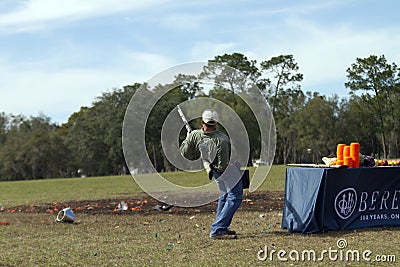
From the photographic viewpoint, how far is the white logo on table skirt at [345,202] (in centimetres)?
902

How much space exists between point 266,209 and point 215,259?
234 inches

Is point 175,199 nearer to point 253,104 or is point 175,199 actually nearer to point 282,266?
point 253,104

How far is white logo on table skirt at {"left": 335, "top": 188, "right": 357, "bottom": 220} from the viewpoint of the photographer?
9.02 metres

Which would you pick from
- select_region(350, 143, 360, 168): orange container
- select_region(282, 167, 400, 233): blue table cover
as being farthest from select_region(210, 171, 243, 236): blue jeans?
select_region(350, 143, 360, 168): orange container

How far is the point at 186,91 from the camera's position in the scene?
10.9 metres

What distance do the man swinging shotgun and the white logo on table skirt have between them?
65.3 inches

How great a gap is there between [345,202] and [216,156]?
2.32m

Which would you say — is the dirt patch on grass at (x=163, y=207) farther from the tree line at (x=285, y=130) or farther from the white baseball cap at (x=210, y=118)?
the tree line at (x=285, y=130)

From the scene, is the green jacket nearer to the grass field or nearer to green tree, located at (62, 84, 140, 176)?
the grass field

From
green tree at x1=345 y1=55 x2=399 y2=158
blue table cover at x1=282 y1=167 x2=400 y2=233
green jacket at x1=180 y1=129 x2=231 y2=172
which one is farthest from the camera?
green tree at x1=345 y1=55 x2=399 y2=158

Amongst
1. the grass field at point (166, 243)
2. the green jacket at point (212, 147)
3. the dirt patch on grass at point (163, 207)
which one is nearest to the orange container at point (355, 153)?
the grass field at point (166, 243)

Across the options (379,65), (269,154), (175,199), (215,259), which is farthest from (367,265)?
(379,65)

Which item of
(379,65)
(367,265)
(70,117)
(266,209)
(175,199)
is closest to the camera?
(367,265)

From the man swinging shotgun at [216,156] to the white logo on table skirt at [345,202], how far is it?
1.66 meters
